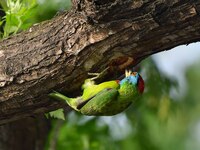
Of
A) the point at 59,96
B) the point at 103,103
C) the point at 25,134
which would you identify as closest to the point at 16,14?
the point at 59,96

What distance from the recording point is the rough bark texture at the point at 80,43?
6.38ft

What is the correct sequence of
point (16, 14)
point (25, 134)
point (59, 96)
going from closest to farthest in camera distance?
point (59, 96), point (16, 14), point (25, 134)

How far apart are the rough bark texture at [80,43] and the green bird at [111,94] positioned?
0.23 ft

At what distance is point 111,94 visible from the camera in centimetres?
209

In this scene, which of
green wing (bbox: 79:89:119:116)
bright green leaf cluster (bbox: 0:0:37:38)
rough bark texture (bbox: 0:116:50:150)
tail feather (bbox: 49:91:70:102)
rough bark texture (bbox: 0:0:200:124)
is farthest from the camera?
rough bark texture (bbox: 0:116:50:150)

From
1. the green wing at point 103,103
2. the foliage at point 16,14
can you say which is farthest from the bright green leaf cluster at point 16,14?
the green wing at point 103,103

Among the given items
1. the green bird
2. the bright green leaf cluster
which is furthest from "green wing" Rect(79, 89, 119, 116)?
the bright green leaf cluster

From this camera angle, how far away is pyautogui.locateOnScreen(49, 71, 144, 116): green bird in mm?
2102

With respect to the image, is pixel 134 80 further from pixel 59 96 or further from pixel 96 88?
pixel 59 96

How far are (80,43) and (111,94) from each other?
222mm

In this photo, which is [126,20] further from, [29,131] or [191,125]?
[191,125]

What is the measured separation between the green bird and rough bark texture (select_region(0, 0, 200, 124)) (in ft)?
0.23

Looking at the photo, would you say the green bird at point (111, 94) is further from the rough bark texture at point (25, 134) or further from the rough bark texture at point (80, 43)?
the rough bark texture at point (25, 134)

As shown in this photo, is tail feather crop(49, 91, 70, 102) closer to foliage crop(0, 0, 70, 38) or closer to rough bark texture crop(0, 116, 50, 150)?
foliage crop(0, 0, 70, 38)
